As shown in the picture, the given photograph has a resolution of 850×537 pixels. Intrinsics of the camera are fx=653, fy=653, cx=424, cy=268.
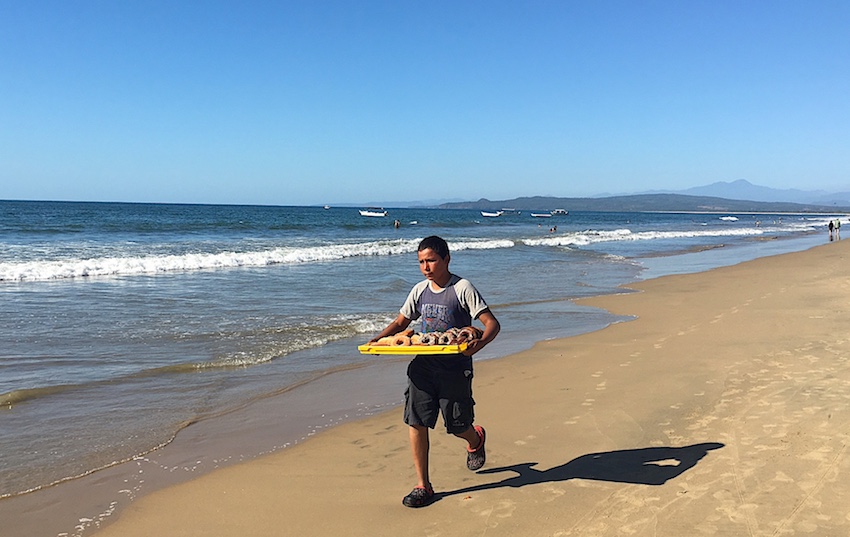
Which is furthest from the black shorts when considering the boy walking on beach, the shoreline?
the shoreline

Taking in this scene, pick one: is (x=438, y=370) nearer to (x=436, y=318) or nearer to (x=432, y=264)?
(x=436, y=318)

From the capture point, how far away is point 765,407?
5.61 m

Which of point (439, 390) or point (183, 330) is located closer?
point (439, 390)

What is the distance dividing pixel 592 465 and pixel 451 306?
5.34 feet

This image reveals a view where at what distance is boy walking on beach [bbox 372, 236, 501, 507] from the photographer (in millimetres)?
3986

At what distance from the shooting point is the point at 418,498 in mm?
3992

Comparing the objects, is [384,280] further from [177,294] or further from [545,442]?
[545,442]

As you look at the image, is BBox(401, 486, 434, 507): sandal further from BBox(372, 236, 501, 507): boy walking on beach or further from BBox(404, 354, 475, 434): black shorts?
BBox(404, 354, 475, 434): black shorts

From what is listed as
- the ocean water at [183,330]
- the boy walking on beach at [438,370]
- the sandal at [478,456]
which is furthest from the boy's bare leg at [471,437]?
the ocean water at [183,330]

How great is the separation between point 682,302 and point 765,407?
7.76 meters

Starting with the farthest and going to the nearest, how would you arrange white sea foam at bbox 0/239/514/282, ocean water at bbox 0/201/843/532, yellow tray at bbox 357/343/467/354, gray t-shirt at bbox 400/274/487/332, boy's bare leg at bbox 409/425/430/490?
white sea foam at bbox 0/239/514/282 < ocean water at bbox 0/201/843/532 < boy's bare leg at bbox 409/425/430/490 < gray t-shirt at bbox 400/274/487/332 < yellow tray at bbox 357/343/467/354

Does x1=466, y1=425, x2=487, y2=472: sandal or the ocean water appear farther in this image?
the ocean water

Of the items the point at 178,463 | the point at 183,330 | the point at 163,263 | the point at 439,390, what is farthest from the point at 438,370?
the point at 163,263

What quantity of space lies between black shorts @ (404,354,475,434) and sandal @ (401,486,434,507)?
0.40 meters
